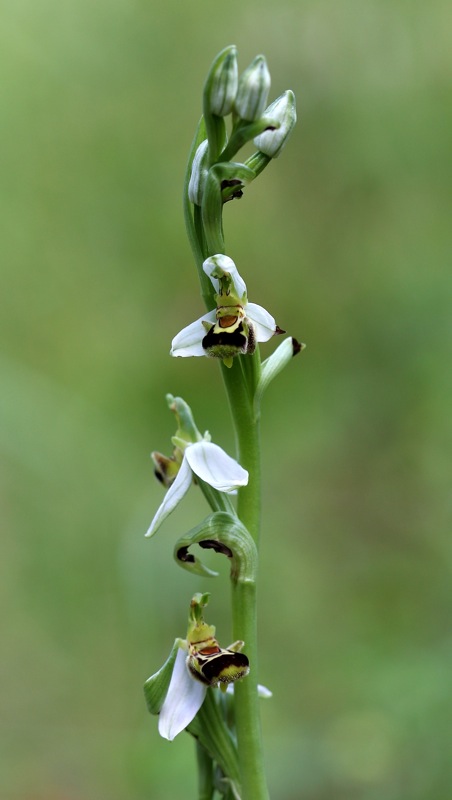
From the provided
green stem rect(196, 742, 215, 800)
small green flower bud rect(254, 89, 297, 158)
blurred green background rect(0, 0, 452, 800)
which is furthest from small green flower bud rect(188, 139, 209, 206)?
blurred green background rect(0, 0, 452, 800)

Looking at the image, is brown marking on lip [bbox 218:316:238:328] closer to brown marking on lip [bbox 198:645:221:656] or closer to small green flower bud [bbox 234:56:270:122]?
small green flower bud [bbox 234:56:270:122]

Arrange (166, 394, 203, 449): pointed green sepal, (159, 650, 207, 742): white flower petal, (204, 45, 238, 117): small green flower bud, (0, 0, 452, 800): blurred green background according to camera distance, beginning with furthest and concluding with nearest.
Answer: (0, 0, 452, 800): blurred green background < (166, 394, 203, 449): pointed green sepal < (159, 650, 207, 742): white flower petal < (204, 45, 238, 117): small green flower bud

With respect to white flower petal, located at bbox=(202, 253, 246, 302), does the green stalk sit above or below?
below

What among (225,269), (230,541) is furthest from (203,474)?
(225,269)

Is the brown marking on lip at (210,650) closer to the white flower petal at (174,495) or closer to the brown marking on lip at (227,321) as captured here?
the white flower petal at (174,495)

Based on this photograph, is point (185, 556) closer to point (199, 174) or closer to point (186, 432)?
point (186, 432)

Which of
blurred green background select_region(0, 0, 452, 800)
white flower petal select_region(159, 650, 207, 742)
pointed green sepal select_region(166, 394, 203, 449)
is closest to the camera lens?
white flower petal select_region(159, 650, 207, 742)

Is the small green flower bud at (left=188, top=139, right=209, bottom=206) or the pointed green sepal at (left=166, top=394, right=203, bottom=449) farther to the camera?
the pointed green sepal at (left=166, top=394, right=203, bottom=449)
